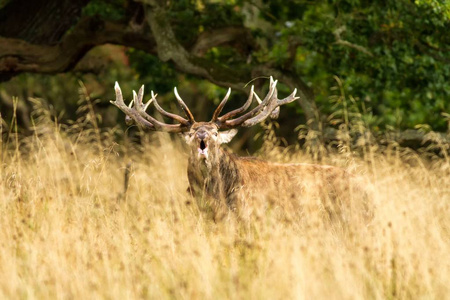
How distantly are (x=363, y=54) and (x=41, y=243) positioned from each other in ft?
24.3

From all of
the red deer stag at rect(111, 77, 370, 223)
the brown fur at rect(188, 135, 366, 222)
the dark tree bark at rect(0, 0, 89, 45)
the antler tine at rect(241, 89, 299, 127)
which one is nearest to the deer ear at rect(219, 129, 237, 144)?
the red deer stag at rect(111, 77, 370, 223)

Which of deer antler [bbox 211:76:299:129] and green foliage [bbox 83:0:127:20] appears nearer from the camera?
deer antler [bbox 211:76:299:129]

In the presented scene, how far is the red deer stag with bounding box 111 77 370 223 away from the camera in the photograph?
8086mm

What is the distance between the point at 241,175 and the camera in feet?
27.9

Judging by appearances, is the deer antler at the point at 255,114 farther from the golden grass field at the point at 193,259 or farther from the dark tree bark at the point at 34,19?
the dark tree bark at the point at 34,19

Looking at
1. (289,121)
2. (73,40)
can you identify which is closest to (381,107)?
(289,121)

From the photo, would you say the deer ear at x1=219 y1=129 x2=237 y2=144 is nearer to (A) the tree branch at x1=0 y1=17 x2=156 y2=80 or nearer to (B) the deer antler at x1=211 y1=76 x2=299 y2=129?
(B) the deer antler at x1=211 y1=76 x2=299 y2=129

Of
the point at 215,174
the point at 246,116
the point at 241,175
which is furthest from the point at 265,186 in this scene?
the point at 246,116

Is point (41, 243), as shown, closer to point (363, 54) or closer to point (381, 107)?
point (363, 54)

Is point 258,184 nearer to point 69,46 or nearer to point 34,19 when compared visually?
point 69,46

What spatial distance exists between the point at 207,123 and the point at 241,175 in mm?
641

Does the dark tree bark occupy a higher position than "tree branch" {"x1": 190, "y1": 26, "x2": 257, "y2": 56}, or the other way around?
the dark tree bark

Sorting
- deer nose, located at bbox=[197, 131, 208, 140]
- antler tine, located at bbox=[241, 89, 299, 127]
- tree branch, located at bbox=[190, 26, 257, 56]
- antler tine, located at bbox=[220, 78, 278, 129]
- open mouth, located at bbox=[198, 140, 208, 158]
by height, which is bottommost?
tree branch, located at bbox=[190, 26, 257, 56]

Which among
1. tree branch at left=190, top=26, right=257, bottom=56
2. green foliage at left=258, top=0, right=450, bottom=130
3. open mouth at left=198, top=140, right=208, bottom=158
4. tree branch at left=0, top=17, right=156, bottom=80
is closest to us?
open mouth at left=198, top=140, right=208, bottom=158
